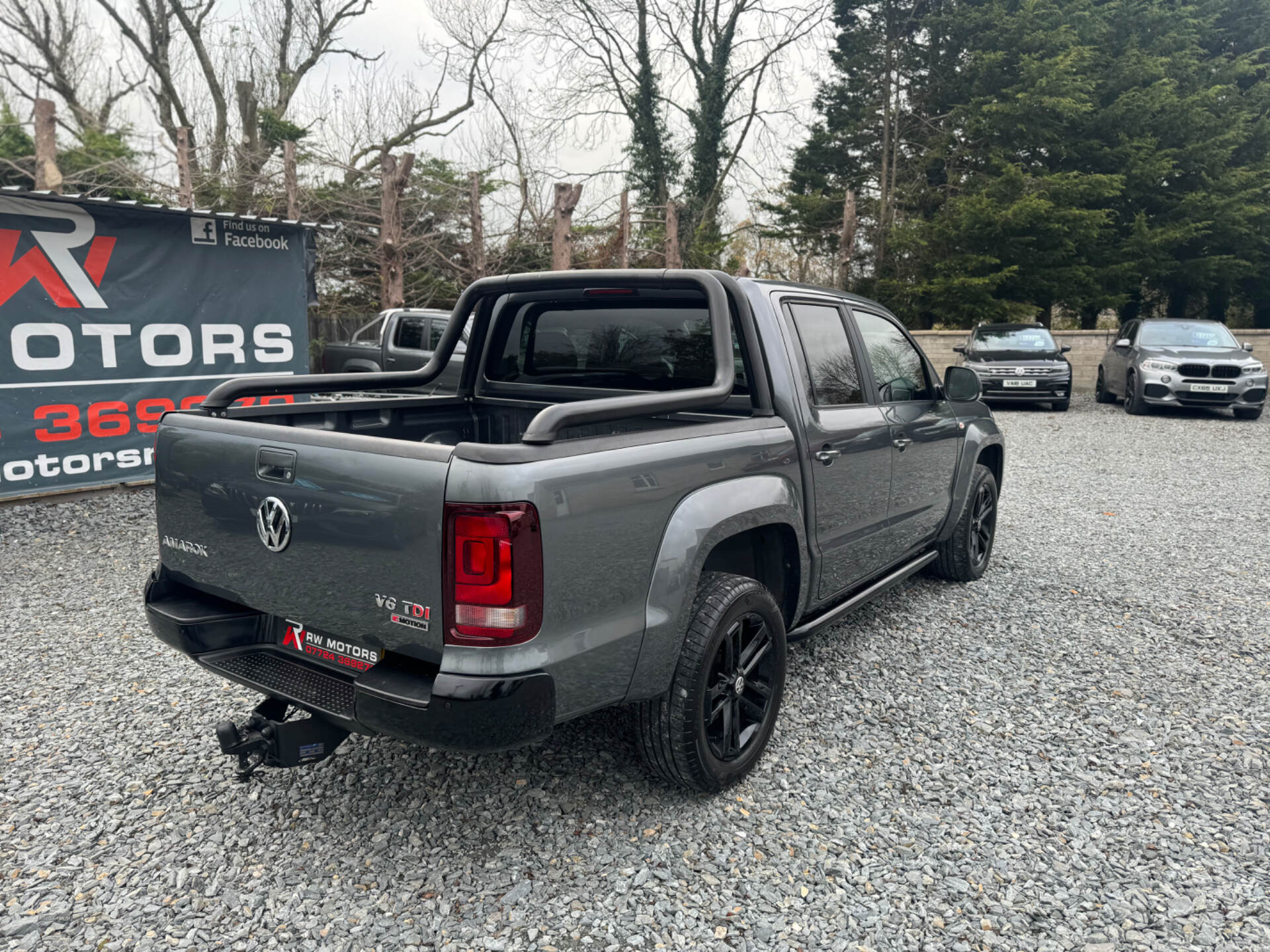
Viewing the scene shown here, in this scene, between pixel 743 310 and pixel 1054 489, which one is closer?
pixel 743 310

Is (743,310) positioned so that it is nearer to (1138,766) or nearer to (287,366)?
(1138,766)

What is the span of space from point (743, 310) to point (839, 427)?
755mm

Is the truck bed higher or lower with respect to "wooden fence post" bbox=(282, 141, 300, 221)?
lower

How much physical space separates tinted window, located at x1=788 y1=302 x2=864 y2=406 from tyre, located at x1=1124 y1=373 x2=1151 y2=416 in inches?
534

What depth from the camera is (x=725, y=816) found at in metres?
2.97

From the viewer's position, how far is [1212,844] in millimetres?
2830

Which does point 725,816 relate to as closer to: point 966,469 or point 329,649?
point 329,649

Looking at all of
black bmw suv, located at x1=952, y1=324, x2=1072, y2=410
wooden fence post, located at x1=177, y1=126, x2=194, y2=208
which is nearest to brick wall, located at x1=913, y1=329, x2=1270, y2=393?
black bmw suv, located at x1=952, y1=324, x2=1072, y2=410

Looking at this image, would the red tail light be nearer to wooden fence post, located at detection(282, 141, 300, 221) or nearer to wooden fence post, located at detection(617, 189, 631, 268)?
wooden fence post, located at detection(617, 189, 631, 268)

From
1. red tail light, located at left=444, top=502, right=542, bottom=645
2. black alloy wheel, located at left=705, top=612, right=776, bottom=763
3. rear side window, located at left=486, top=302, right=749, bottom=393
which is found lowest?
black alloy wheel, located at left=705, top=612, right=776, bottom=763

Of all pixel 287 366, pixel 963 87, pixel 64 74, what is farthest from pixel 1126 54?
pixel 64 74

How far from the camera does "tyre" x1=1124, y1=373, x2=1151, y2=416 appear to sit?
15.1 m

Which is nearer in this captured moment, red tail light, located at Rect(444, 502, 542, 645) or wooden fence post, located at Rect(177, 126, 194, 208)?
red tail light, located at Rect(444, 502, 542, 645)

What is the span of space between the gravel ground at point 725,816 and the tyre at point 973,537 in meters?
0.67
